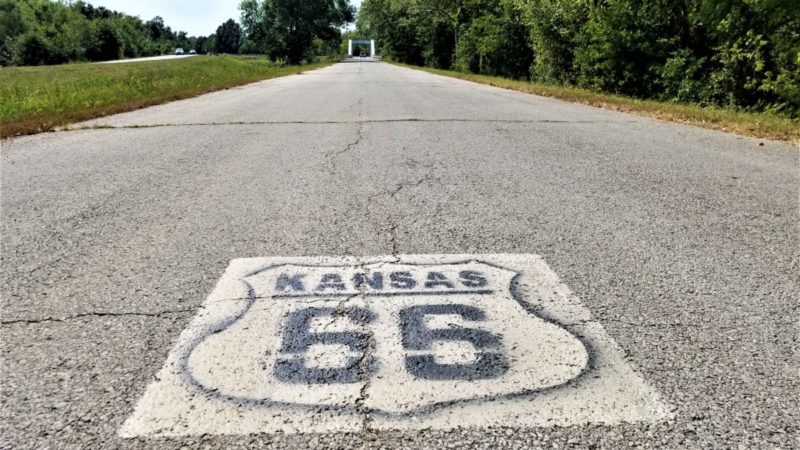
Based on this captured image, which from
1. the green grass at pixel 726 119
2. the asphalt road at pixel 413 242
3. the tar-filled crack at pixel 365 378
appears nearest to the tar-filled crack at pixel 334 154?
the asphalt road at pixel 413 242

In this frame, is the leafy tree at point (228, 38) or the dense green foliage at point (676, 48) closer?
the dense green foliage at point (676, 48)

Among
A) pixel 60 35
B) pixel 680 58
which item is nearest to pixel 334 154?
pixel 680 58

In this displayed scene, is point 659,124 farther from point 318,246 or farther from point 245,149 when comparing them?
point 318,246

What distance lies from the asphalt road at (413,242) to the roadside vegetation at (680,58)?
392 cm

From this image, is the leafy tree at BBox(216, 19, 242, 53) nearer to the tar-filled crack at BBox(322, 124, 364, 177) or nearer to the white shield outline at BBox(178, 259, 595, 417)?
the tar-filled crack at BBox(322, 124, 364, 177)

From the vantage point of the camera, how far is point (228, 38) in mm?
160250

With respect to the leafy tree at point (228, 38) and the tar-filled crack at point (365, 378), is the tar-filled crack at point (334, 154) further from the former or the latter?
the leafy tree at point (228, 38)

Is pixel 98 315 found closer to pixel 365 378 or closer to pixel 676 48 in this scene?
pixel 365 378

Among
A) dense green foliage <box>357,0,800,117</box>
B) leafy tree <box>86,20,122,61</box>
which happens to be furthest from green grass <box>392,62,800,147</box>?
leafy tree <box>86,20,122,61</box>

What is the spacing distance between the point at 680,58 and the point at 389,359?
14.1 metres

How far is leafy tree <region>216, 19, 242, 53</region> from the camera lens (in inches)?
6260

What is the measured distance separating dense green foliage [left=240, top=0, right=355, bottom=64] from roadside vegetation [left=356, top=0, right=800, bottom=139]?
50630 millimetres

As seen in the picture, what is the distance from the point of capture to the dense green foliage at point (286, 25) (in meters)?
70.8

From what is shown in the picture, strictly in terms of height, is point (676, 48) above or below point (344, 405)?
above
